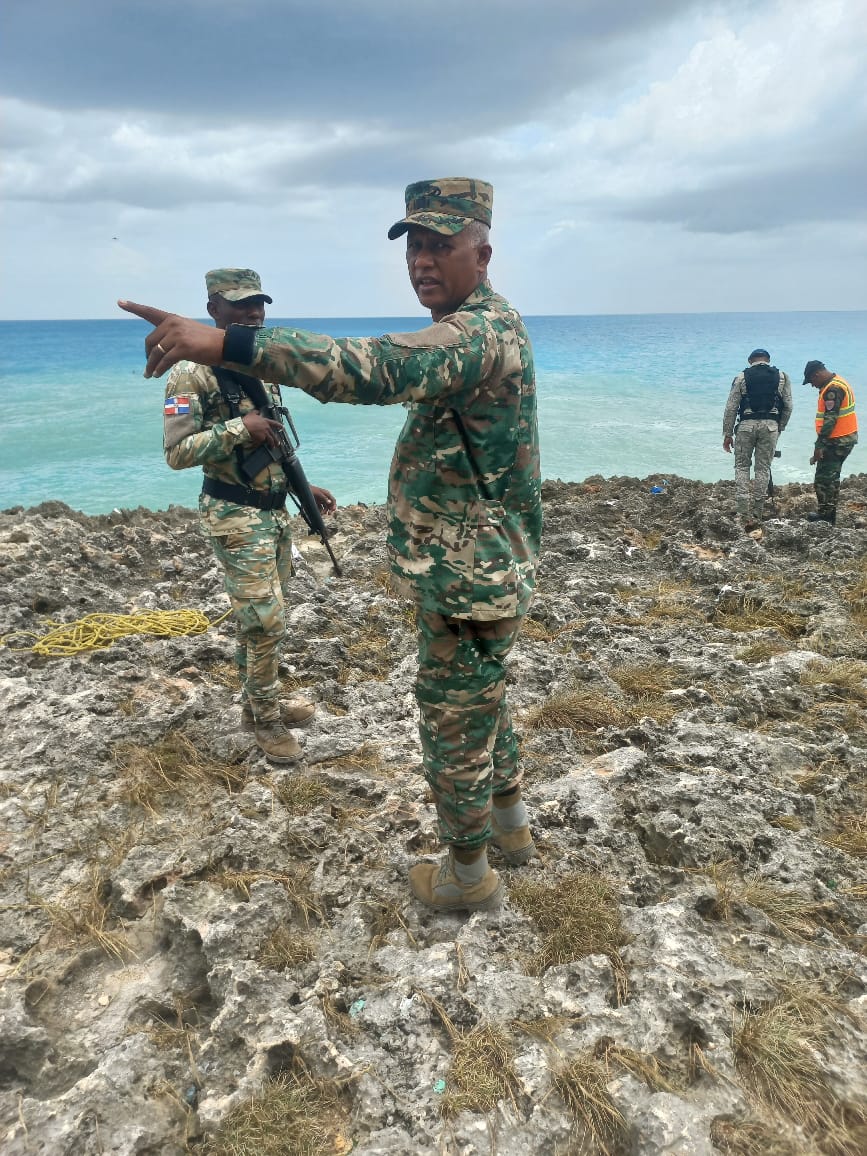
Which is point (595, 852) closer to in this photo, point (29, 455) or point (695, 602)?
point (695, 602)

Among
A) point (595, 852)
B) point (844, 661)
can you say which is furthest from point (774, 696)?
point (595, 852)

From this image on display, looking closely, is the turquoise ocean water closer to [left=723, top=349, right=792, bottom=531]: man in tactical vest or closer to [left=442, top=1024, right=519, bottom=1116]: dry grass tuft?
[left=723, top=349, right=792, bottom=531]: man in tactical vest

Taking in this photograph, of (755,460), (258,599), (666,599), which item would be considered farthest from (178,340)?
(755,460)

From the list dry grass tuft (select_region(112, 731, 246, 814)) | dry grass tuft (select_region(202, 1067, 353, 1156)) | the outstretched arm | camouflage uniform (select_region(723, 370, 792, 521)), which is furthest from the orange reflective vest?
dry grass tuft (select_region(202, 1067, 353, 1156))

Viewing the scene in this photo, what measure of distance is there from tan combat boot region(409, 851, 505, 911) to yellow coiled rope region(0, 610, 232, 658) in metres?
2.93

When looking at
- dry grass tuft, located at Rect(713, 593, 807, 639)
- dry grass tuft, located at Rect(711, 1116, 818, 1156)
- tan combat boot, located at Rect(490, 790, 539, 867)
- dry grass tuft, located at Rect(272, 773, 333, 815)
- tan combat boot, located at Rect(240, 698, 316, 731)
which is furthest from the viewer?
dry grass tuft, located at Rect(713, 593, 807, 639)

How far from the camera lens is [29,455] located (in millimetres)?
21406

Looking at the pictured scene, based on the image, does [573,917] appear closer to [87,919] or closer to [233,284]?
[87,919]

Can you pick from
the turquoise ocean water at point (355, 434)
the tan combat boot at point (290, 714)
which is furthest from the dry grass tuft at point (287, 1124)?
the turquoise ocean water at point (355, 434)

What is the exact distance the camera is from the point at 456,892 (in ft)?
7.67

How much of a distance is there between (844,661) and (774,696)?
0.77 meters

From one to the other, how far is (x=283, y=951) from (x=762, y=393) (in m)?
8.63

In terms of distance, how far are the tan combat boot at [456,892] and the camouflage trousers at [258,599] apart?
1.31 m

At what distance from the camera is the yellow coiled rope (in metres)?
4.43
